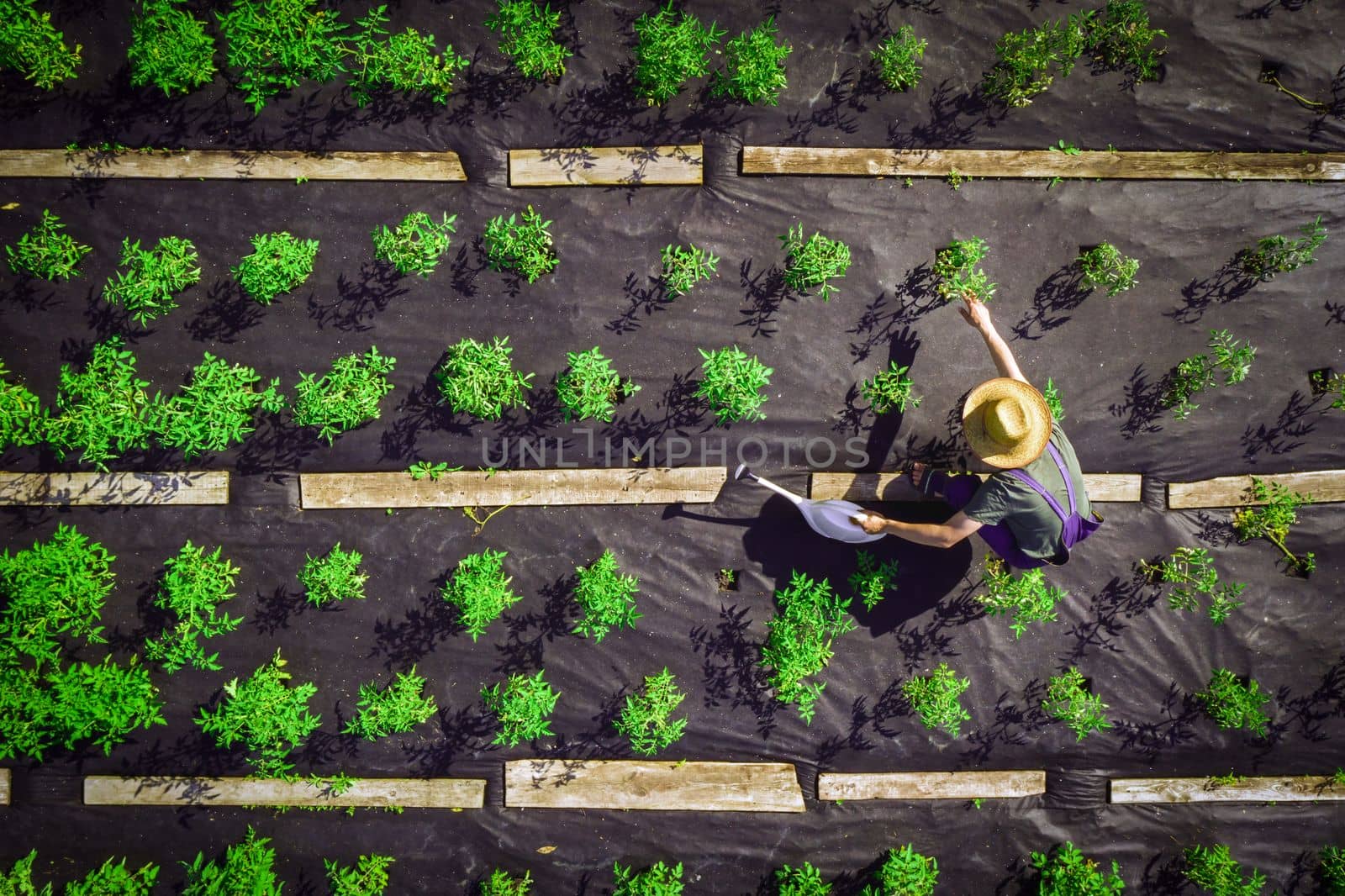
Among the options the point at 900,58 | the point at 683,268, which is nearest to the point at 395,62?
the point at 683,268

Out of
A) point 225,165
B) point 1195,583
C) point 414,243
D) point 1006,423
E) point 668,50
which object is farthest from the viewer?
point 1195,583

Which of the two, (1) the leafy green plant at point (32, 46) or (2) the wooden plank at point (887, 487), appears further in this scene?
(2) the wooden plank at point (887, 487)

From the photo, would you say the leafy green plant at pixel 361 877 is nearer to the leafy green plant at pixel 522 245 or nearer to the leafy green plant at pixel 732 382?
the leafy green plant at pixel 732 382

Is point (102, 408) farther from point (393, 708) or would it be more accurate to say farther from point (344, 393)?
point (393, 708)

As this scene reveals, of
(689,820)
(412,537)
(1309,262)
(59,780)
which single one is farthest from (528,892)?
(1309,262)

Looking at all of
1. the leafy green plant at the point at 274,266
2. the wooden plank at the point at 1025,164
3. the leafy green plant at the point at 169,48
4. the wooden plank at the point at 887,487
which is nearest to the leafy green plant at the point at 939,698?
the wooden plank at the point at 887,487

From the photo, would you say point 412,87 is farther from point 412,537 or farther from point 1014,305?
point 1014,305
